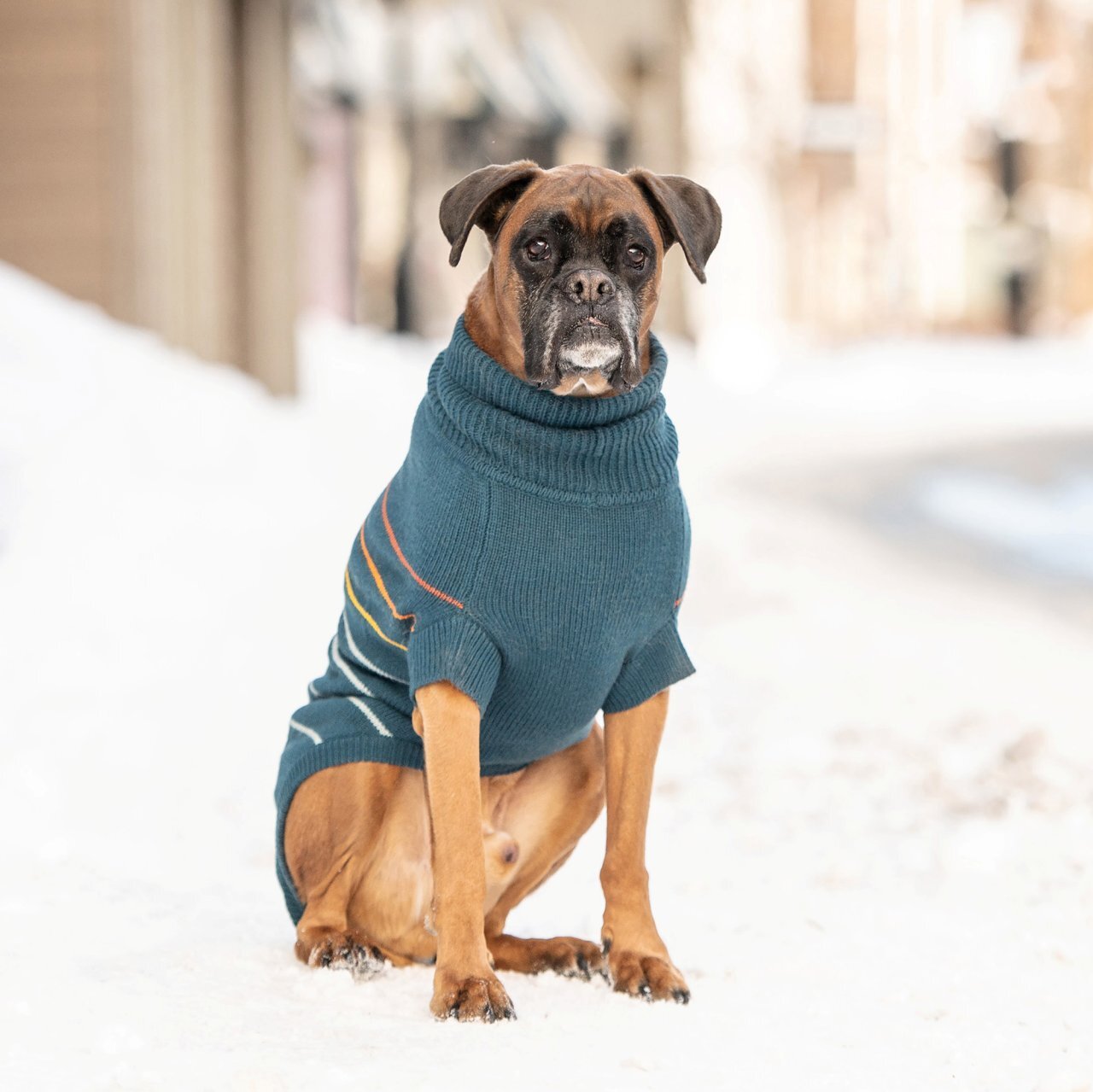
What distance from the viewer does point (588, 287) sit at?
3.75 metres

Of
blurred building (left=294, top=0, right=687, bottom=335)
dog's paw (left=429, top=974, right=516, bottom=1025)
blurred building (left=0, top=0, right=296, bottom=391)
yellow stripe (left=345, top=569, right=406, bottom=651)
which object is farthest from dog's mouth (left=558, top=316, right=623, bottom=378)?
blurred building (left=294, top=0, right=687, bottom=335)

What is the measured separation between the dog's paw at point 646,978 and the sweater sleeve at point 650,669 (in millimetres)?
563

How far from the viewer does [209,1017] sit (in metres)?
3.47

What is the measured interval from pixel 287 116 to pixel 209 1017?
1047 cm

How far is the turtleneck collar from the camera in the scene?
3.67m

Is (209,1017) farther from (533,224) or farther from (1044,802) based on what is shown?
(1044,802)

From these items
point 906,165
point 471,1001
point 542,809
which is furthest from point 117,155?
point 906,165

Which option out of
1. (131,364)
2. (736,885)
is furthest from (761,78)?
(736,885)

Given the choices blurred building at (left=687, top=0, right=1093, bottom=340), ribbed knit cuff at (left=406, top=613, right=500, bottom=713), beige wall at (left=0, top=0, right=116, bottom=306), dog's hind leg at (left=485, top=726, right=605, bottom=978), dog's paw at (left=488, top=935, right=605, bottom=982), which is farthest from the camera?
blurred building at (left=687, top=0, right=1093, bottom=340)

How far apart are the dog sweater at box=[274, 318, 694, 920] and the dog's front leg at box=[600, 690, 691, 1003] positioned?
0.07 metres

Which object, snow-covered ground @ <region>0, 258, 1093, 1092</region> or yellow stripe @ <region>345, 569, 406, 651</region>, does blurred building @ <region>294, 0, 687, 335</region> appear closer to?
snow-covered ground @ <region>0, 258, 1093, 1092</region>

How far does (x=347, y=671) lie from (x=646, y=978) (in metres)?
0.99

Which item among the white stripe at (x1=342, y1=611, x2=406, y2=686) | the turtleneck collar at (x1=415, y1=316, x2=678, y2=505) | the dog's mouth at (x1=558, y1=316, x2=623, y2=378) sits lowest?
the white stripe at (x1=342, y1=611, x2=406, y2=686)

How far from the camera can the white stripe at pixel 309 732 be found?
3951 millimetres
